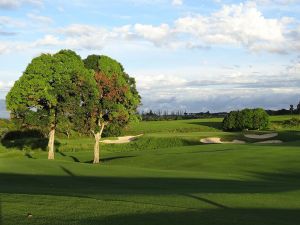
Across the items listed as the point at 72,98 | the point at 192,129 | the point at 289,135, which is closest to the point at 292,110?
the point at 192,129

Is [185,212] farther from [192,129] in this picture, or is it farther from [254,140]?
[192,129]

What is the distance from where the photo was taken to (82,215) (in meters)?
12.4

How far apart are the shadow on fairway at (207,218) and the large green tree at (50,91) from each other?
33.7 m

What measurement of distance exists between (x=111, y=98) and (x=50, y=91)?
6.19 meters

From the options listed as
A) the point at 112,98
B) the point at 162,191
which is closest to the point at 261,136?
the point at 112,98

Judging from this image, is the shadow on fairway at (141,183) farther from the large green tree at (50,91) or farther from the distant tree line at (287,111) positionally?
the distant tree line at (287,111)

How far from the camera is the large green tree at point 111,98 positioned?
158ft

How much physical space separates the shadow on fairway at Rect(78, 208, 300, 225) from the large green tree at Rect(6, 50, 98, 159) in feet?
111

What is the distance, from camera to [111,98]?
4812cm

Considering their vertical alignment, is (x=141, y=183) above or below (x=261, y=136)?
below

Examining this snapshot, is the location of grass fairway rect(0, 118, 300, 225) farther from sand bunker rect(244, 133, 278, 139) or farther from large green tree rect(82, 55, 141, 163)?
sand bunker rect(244, 133, 278, 139)

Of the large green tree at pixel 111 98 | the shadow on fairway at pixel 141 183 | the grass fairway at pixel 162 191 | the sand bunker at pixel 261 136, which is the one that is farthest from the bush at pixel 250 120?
the shadow on fairway at pixel 141 183

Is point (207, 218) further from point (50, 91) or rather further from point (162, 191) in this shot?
point (50, 91)

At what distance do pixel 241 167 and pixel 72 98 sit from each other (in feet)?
63.3
